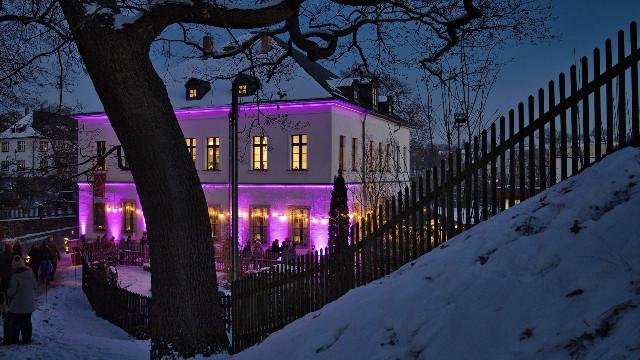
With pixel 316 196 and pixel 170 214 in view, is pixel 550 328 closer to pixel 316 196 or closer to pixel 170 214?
pixel 170 214

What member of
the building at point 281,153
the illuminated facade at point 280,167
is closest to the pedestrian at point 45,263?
the building at point 281,153

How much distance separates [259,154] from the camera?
88.7 feet

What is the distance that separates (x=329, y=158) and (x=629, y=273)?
2175 centimetres

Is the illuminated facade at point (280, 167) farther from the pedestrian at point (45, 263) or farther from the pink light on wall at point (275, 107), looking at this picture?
the pedestrian at point (45, 263)

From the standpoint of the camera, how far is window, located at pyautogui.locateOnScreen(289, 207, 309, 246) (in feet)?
84.6

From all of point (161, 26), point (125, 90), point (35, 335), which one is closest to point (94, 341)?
point (35, 335)

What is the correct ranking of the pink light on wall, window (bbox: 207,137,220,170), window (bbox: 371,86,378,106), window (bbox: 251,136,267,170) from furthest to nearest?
window (bbox: 371,86,378,106)
window (bbox: 207,137,220,170)
window (bbox: 251,136,267,170)
the pink light on wall

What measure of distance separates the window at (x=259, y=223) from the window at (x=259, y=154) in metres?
2.30

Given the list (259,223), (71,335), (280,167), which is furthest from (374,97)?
Result: (71,335)

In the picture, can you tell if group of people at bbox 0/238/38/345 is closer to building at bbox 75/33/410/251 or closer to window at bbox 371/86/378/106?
building at bbox 75/33/410/251

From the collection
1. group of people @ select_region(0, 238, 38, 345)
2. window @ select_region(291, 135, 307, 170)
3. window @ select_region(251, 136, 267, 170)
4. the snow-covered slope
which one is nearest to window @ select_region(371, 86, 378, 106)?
window @ select_region(291, 135, 307, 170)

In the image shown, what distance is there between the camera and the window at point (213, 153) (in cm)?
2816

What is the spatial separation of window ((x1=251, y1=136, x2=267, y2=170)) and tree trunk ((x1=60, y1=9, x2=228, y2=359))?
19955 mm

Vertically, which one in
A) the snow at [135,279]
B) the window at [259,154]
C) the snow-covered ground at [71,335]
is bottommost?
the snow at [135,279]
